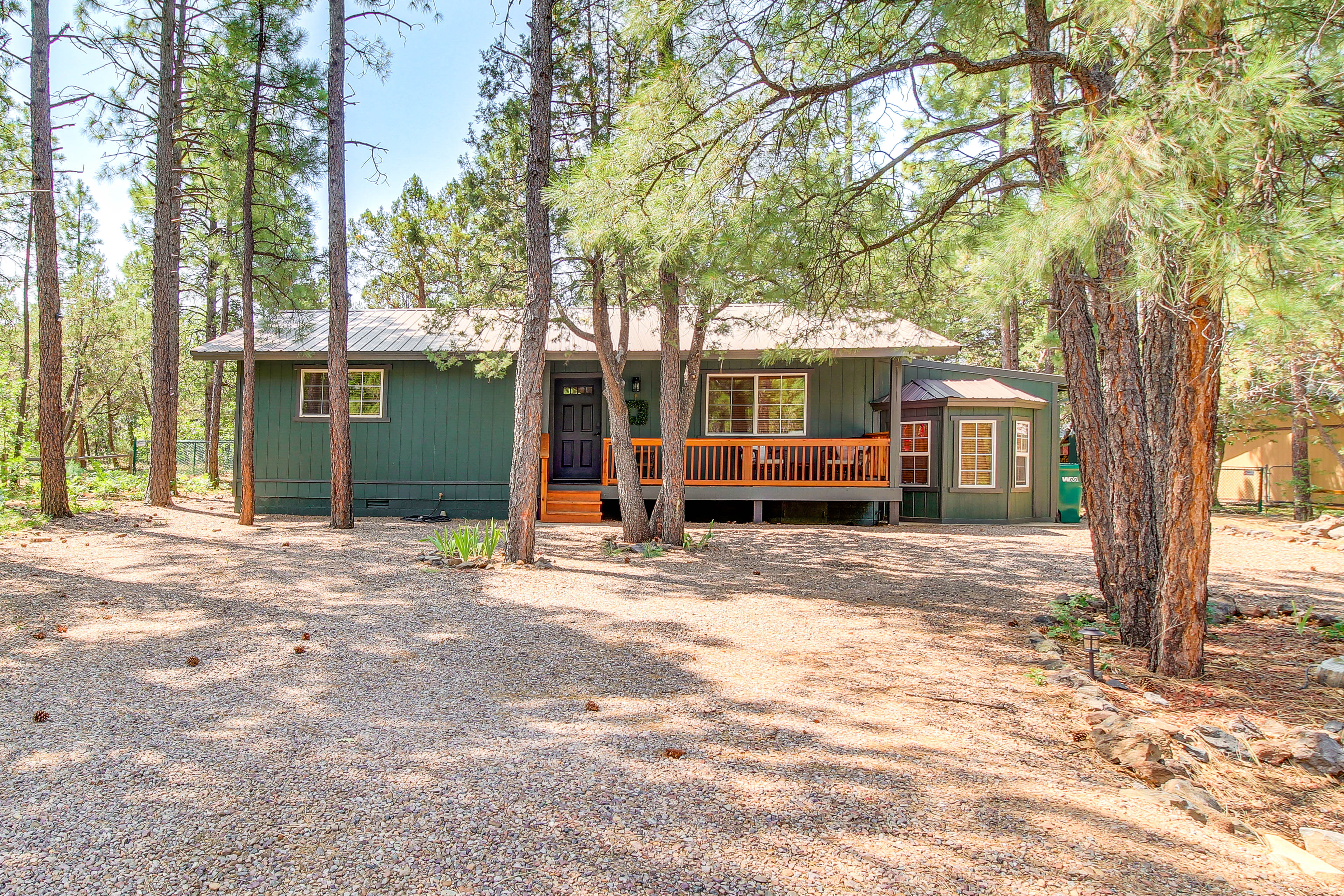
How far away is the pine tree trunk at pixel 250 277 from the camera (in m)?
8.99

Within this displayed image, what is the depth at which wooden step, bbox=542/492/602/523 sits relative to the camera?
1083 cm

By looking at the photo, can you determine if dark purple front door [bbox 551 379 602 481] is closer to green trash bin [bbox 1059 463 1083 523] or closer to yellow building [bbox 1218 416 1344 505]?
green trash bin [bbox 1059 463 1083 523]

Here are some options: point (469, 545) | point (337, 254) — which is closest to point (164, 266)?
point (337, 254)

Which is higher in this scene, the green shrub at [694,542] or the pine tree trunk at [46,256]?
the pine tree trunk at [46,256]

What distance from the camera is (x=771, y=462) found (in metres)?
11.2

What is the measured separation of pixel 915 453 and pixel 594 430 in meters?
5.37

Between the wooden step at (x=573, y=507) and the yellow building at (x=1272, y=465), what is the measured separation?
12.9 meters

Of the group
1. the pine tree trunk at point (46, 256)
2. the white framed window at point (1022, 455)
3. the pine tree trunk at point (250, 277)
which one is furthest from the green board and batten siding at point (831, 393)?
the pine tree trunk at point (46, 256)

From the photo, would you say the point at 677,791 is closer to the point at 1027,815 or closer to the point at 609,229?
the point at 1027,815

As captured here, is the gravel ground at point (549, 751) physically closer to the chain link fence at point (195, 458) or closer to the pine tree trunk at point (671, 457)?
the pine tree trunk at point (671, 457)

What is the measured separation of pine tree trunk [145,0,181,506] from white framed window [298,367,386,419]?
1820 millimetres

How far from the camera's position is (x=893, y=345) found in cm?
1009

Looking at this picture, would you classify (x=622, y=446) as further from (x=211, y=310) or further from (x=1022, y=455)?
(x=211, y=310)

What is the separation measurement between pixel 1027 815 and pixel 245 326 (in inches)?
392
